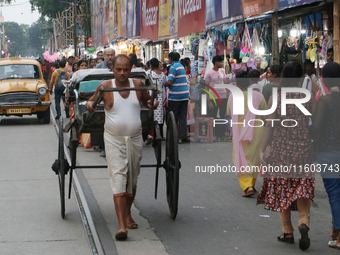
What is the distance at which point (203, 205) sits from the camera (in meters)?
6.70

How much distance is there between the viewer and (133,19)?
2792 centimetres

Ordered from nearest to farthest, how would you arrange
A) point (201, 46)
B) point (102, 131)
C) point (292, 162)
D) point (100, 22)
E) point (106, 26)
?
point (292, 162) → point (102, 131) → point (201, 46) → point (106, 26) → point (100, 22)

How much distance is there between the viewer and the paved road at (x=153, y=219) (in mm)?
5098

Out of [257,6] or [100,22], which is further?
[100,22]

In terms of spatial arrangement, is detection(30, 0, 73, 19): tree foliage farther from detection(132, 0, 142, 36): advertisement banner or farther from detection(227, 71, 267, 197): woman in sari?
detection(227, 71, 267, 197): woman in sari

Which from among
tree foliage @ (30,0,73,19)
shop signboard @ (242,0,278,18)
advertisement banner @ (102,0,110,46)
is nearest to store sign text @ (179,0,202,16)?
shop signboard @ (242,0,278,18)

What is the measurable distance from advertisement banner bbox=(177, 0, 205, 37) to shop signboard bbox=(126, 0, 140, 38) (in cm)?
843

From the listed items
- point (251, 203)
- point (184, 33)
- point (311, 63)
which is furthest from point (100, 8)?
point (251, 203)

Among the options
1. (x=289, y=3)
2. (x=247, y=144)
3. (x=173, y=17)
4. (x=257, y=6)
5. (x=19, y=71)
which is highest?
(x=173, y=17)

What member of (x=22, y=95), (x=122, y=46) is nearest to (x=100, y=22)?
(x=122, y=46)

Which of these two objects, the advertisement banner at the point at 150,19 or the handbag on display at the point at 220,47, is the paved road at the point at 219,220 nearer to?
the handbag on display at the point at 220,47

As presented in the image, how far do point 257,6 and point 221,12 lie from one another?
242 cm

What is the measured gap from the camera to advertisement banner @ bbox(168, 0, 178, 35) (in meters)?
19.5

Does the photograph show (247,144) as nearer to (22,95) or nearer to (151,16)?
(22,95)
